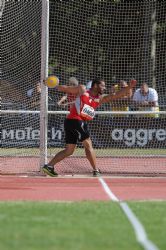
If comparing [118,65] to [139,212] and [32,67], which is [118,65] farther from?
[139,212]

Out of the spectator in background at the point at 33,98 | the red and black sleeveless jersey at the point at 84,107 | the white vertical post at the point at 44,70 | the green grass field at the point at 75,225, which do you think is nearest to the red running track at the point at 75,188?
the white vertical post at the point at 44,70

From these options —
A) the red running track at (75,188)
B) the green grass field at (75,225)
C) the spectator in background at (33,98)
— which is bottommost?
the red running track at (75,188)

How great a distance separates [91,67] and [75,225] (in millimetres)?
15069

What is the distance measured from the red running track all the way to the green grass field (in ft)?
3.93

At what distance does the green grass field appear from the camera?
7719mm

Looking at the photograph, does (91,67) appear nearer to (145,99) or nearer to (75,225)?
(145,99)

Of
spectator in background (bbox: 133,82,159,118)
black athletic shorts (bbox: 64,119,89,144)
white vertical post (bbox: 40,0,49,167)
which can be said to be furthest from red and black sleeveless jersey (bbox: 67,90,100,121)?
spectator in background (bbox: 133,82,159,118)

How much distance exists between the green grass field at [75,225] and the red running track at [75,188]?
1199mm

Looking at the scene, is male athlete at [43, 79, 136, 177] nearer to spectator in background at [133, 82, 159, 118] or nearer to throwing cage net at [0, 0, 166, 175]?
throwing cage net at [0, 0, 166, 175]

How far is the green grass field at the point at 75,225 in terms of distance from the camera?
25.3 ft

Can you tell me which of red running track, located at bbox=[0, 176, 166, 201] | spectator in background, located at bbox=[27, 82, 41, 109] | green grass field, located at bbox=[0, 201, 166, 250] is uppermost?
spectator in background, located at bbox=[27, 82, 41, 109]

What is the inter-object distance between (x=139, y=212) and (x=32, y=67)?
9.65 m

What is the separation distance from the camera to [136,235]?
825cm

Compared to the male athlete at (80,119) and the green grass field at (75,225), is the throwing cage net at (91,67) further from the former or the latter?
the green grass field at (75,225)
